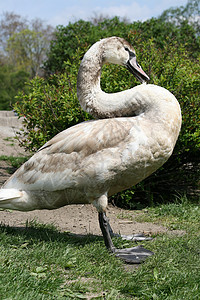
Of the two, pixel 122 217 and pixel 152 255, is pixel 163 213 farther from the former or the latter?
pixel 152 255

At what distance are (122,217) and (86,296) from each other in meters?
2.94

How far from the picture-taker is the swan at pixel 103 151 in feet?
11.3

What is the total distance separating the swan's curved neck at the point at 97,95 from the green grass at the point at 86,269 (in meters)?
1.46

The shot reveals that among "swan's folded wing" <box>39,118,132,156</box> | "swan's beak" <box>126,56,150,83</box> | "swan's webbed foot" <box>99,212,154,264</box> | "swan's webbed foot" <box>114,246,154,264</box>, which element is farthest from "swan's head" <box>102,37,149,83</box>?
"swan's webbed foot" <box>114,246,154,264</box>

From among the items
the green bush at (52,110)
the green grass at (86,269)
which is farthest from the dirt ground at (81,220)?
the green bush at (52,110)

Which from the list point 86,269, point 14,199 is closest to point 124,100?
point 14,199

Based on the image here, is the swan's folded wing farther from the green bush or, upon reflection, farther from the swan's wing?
the green bush

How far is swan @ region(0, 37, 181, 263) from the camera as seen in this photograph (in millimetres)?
3441

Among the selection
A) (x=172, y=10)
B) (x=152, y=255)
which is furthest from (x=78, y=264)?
(x=172, y=10)

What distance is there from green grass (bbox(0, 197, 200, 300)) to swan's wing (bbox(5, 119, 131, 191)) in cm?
62

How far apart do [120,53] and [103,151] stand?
4.11 ft

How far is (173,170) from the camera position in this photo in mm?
6664

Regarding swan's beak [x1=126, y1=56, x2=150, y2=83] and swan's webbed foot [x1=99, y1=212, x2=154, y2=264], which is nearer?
swan's webbed foot [x1=99, y1=212, x2=154, y2=264]

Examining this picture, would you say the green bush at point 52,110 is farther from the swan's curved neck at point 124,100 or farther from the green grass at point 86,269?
the green grass at point 86,269
